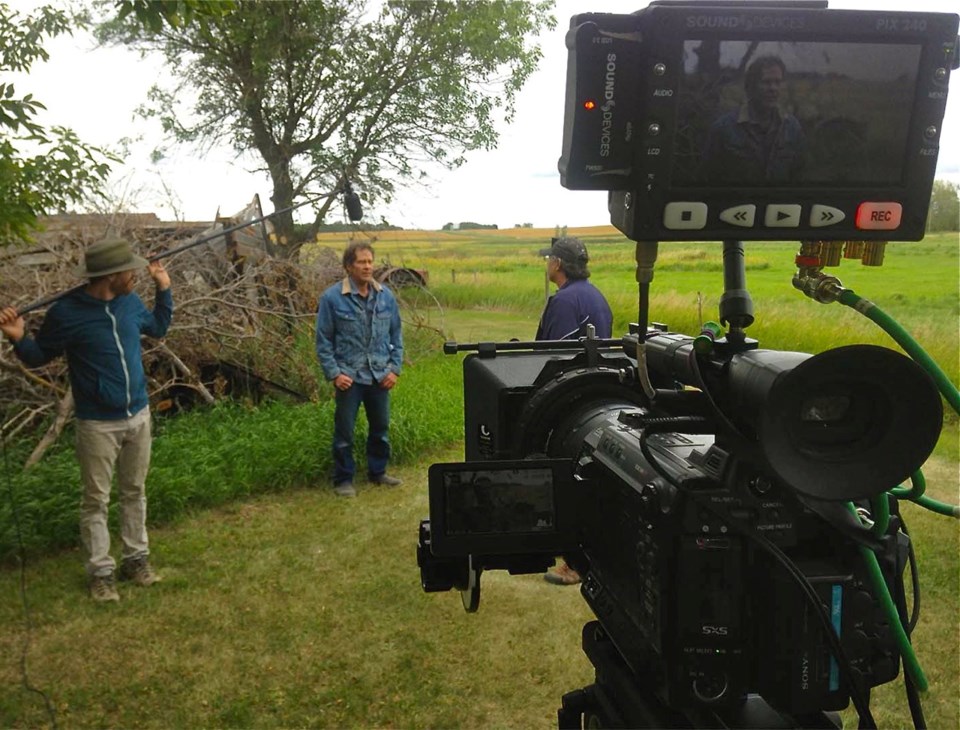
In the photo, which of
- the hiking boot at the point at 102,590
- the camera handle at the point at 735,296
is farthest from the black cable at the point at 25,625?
the camera handle at the point at 735,296

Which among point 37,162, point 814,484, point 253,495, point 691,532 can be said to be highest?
point 37,162

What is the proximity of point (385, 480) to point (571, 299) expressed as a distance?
7.30ft

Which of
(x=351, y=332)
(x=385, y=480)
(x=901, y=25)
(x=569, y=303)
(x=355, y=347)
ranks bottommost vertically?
(x=385, y=480)

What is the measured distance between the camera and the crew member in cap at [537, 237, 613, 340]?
4.28m

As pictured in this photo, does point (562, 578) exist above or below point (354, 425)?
below

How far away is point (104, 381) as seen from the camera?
386cm

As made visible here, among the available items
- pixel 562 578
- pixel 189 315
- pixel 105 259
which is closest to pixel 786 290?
pixel 562 578

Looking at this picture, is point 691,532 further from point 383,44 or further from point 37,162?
point 383,44

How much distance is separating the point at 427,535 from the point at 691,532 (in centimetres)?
69

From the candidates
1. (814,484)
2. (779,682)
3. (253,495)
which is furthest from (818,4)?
(253,495)

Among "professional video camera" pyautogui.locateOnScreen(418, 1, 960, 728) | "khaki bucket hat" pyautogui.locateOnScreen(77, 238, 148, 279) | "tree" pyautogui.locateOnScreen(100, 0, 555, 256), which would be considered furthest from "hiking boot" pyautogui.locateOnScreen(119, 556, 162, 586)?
"tree" pyautogui.locateOnScreen(100, 0, 555, 256)

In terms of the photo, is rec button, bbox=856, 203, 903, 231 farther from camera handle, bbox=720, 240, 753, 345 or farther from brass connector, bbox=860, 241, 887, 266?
camera handle, bbox=720, 240, 753, 345

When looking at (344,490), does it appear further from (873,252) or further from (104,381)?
(873,252)

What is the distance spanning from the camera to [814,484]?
3.61 feet
